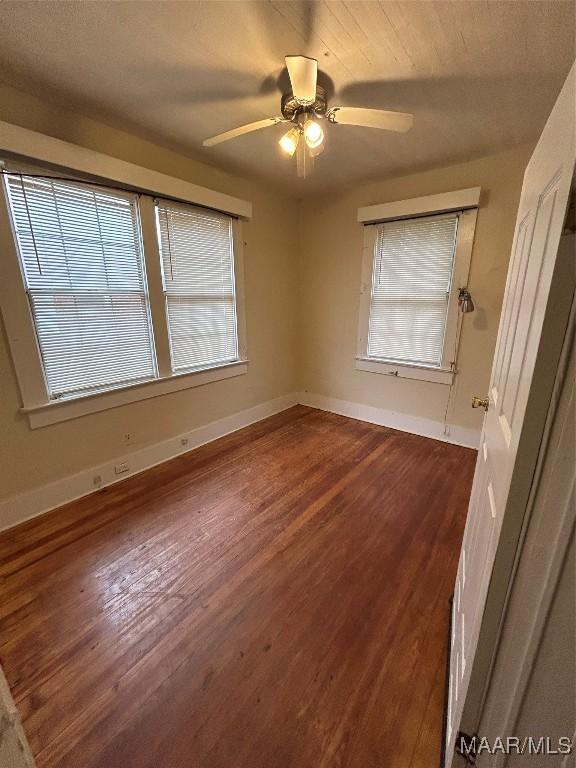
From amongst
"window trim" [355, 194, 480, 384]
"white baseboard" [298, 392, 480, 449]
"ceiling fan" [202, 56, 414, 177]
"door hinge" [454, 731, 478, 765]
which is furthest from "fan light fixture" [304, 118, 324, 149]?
"white baseboard" [298, 392, 480, 449]

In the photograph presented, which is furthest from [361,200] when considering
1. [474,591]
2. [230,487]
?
[474,591]

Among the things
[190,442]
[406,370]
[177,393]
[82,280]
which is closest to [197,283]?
[82,280]

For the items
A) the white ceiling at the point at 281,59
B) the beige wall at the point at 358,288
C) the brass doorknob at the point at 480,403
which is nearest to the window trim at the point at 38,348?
the white ceiling at the point at 281,59

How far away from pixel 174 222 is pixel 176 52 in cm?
114

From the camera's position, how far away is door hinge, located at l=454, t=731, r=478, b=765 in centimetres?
77

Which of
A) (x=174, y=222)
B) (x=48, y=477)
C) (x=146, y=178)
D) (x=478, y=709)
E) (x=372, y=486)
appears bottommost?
(x=372, y=486)

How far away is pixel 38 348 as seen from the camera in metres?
1.90

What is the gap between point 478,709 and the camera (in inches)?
29.5

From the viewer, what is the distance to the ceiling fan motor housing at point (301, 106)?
5.20 feet

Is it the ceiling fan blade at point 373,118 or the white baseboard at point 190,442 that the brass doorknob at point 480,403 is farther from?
the white baseboard at point 190,442

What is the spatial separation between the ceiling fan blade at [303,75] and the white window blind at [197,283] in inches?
54.8

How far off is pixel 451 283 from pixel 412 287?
350 millimetres

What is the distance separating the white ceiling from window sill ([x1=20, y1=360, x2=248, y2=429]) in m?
1.82

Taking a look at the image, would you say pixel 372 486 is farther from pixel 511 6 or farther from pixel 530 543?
pixel 511 6
